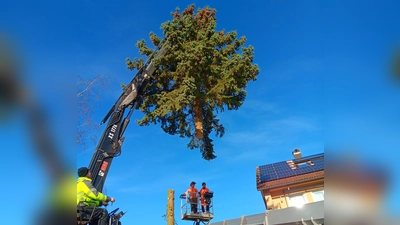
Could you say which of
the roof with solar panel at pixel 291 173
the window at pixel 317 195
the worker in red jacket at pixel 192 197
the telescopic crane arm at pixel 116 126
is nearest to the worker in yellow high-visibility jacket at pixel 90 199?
the telescopic crane arm at pixel 116 126

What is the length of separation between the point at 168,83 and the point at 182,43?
1.85m

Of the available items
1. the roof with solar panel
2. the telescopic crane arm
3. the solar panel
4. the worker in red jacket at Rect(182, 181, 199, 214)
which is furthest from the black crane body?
the solar panel

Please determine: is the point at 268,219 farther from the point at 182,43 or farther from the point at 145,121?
the point at 182,43

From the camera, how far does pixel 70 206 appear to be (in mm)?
1653

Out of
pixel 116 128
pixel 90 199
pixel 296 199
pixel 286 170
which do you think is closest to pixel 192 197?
pixel 116 128

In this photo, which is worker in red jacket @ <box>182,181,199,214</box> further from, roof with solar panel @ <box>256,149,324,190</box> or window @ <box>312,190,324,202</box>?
window @ <box>312,190,324,202</box>

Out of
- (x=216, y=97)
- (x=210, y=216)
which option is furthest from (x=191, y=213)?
(x=216, y=97)

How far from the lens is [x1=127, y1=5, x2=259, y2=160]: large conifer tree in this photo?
11586 millimetres

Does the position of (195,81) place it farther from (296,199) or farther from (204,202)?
(296,199)

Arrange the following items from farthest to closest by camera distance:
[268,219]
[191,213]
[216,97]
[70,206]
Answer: [216,97] → [191,213] → [268,219] → [70,206]

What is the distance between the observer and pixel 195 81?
39.2 ft

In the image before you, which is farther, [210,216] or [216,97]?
[216,97]

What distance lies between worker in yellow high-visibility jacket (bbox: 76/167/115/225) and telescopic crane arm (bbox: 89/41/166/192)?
2.70m

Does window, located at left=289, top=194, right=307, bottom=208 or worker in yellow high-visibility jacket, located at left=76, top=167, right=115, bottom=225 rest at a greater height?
window, located at left=289, top=194, right=307, bottom=208
